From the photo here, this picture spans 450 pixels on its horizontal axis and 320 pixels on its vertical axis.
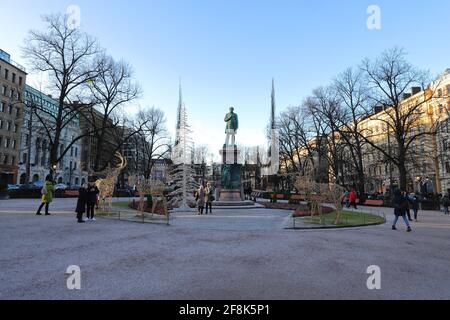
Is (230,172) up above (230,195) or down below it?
above

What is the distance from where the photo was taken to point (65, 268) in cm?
642

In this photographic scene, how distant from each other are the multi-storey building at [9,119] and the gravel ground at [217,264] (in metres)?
55.5

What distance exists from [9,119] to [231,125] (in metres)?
49.4

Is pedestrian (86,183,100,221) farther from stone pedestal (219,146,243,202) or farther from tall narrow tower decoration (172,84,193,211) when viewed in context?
stone pedestal (219,146,243,202)

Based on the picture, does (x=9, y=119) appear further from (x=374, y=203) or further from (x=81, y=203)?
(x=374, y=203)

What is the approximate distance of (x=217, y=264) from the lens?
6902 millimetres

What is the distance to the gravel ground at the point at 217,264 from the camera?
5152mm

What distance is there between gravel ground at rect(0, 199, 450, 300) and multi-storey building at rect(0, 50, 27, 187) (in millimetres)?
55476

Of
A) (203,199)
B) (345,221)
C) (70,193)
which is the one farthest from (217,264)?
(70,193)

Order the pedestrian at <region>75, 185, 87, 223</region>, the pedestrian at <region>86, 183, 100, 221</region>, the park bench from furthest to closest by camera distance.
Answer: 1. the park bench
2. the pedestrian at <region>86, 183, 100, 221</region>
3. the pedestrian at <region>75, 185, 87, 223</region>

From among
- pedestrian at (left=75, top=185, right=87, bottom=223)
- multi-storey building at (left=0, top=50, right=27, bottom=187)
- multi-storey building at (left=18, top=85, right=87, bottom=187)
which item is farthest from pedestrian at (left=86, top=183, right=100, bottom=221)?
multi-storey building at (left=0, top=50, right=27, bottom=187)

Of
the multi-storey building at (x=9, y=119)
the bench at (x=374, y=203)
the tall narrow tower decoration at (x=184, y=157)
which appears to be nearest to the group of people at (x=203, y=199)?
the tall narrow tower decoration at (x=184, y=157)

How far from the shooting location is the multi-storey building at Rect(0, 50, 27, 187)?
5616cm
